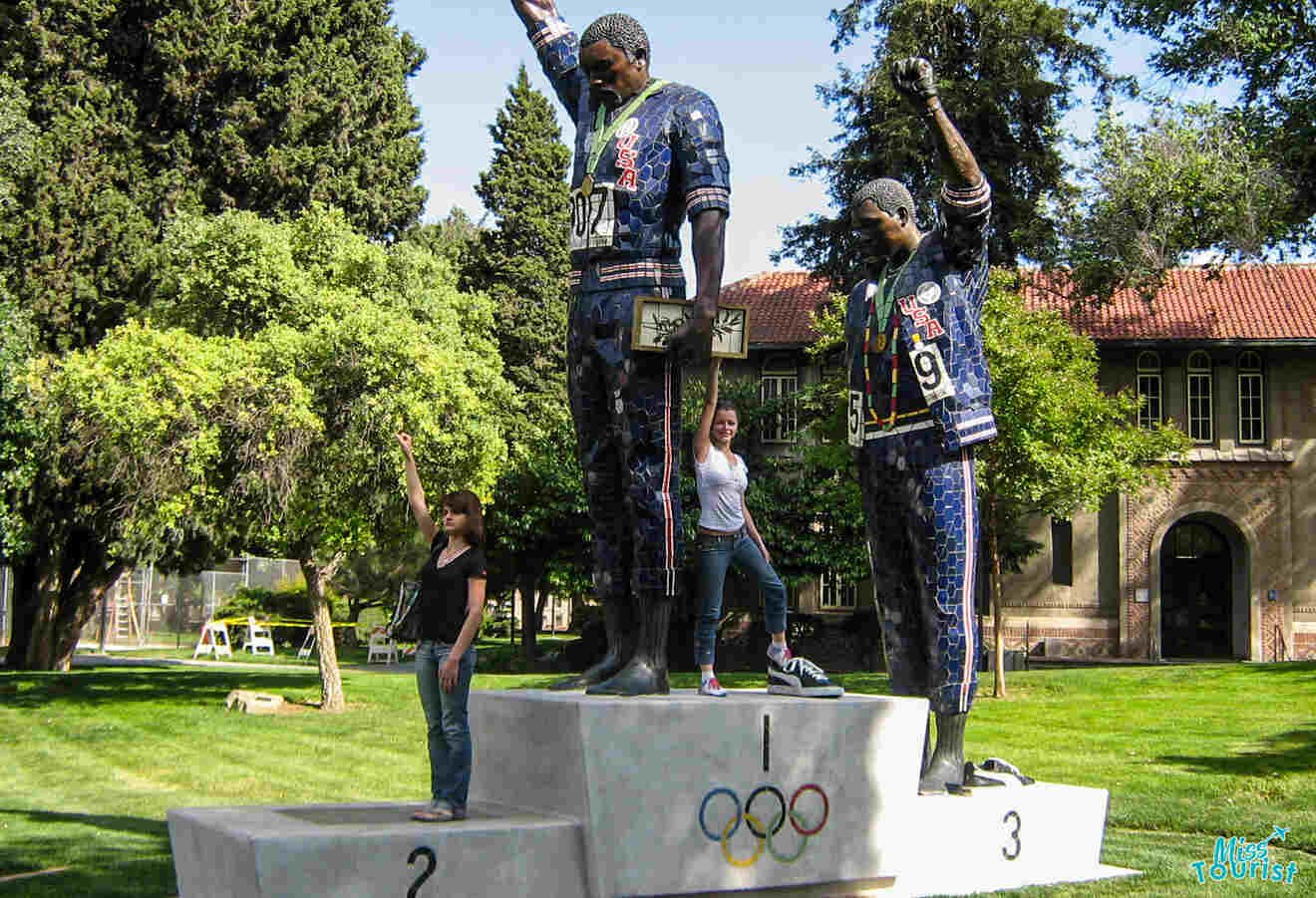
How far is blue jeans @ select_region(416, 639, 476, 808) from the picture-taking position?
646 centimetres

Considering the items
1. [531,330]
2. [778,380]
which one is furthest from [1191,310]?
[531,330]

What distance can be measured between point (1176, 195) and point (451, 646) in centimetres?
2435

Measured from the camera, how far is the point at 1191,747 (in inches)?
667

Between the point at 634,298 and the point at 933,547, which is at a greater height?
the point at 634,298

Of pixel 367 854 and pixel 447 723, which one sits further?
pixel 447 723

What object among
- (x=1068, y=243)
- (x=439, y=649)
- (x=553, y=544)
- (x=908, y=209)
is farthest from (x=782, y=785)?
(x=553, y=544)

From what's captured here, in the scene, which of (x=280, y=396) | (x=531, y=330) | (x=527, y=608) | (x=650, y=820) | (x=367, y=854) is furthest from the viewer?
(x=531, y=330)

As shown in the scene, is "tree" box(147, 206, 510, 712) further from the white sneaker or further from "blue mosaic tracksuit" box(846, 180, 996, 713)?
the white sneaker

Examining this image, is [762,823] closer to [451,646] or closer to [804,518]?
[451,646]

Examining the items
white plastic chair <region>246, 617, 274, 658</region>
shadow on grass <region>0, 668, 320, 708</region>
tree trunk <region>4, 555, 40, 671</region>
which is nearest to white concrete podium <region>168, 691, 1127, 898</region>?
shadow on grass <region>0, 668, 320, 708</region>

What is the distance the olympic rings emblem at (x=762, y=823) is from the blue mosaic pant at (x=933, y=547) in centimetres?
112

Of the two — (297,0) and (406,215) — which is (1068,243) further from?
(297,0)

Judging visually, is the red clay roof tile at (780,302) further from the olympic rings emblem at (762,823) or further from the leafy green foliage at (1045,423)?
the olympic rings emblem at (762,823)

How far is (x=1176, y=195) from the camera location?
90.6 ft
